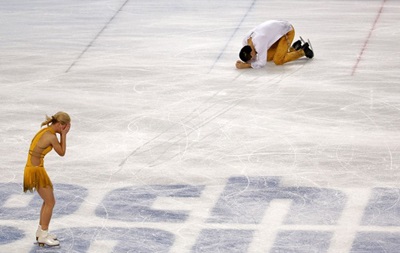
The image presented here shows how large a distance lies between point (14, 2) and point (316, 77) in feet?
25.1

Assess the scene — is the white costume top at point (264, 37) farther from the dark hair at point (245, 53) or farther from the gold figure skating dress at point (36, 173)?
the gold figure skating dress at point (36, 173)

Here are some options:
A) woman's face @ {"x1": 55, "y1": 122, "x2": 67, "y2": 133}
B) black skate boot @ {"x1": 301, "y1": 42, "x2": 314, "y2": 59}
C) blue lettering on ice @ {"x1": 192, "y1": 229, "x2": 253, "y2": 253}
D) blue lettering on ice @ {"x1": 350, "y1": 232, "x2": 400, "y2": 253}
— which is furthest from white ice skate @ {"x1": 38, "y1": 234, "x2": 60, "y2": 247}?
black skate boot @ {"x1": 301, "y1": 42, "x2": 314, "y2": 59}

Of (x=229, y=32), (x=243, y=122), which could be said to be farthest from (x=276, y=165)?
(x=229, y=32)

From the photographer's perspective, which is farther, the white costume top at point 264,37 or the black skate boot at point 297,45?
the black skate boot at point 297,45

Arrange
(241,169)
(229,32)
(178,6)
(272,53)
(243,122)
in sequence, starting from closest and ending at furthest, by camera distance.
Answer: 1. (241,169)
2. (243,122)
3. (272,53)
4. (229,32)
5. (178,6)

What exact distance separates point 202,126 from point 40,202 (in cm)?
311

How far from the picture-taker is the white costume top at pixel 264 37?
18.7 metres

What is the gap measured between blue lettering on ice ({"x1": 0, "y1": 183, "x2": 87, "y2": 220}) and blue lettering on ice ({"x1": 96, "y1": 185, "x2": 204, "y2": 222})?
1.02 ft

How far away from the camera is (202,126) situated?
52.7 ft

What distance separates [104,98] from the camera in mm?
17406

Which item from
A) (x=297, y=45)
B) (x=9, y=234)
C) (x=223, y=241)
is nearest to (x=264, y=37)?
(x=297, y=45)

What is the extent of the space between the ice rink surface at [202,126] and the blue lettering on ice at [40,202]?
0.07 feet

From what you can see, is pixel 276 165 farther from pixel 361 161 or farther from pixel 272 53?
pixel 272 53

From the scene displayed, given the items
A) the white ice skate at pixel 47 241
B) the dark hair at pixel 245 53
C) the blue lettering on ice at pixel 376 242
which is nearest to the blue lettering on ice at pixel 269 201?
the blue lettering on ice at pixel 376 242
